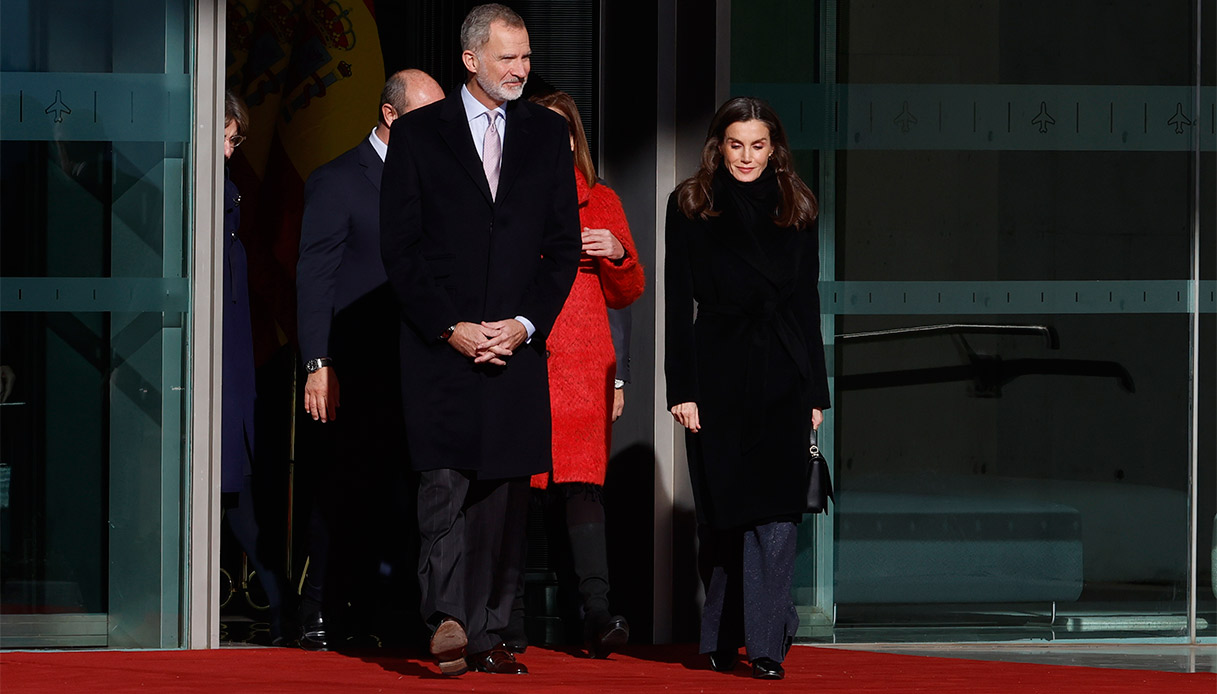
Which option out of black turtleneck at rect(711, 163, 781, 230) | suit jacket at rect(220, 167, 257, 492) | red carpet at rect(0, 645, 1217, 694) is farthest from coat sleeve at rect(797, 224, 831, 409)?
suit jacket at rect(220, 167, 257, 492)

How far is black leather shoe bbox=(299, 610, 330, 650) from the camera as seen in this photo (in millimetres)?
5371

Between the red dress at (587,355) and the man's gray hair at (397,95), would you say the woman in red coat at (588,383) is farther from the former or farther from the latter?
the man's gray hair at (397,95)

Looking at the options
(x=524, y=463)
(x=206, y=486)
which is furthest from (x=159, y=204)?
(x=524, y=463)

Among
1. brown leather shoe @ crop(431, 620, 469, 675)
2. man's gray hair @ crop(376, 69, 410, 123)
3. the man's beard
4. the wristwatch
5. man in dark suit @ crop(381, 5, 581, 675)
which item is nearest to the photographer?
brown leather shoe @ crop(431, 620, 469, 675)

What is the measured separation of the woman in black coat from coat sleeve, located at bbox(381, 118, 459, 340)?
0.81 m

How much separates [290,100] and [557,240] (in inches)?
104

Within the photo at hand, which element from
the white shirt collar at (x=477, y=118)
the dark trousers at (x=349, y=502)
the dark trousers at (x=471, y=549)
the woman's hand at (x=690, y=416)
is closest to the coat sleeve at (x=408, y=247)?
the white shirt collar at (x=477, y=118)

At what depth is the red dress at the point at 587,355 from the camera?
5.20 metres

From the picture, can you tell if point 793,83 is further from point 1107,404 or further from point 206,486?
point 206,486

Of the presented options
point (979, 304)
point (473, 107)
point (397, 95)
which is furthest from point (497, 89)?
point (979, 304)

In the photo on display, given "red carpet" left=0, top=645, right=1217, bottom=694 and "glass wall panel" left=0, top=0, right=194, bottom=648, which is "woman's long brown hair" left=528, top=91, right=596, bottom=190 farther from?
"red carpet" left=0, top=645, right=1217, bottom=694

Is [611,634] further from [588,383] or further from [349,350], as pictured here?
[349,350]

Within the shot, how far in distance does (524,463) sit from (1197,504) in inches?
107

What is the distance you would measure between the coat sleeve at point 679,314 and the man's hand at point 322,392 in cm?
101
